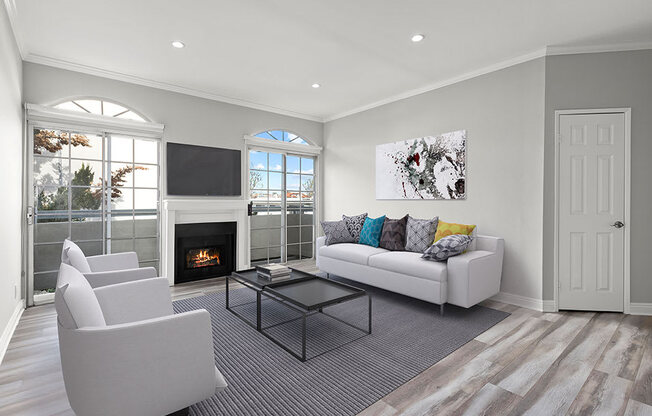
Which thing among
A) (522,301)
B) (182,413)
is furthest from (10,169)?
(522,301)

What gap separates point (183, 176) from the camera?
4359 mm

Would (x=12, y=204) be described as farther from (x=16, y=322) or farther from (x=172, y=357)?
(x=172, y=357)

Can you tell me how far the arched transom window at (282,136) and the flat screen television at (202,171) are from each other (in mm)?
632

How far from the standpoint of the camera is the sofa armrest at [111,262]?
9.77 feet

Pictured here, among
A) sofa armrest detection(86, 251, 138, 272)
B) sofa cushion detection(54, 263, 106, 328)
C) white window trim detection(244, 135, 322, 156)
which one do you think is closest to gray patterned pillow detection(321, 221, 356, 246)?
white window trim detection(244, 135, 322, 156)

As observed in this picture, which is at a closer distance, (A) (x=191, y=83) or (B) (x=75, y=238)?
(B) (x=75, y=238)

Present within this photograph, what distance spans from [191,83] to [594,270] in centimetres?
510

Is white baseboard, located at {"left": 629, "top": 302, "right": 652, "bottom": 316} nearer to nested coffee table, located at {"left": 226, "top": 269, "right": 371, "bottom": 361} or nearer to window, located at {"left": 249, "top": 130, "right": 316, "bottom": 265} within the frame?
nested coffee table, located at {"left": 226, "top": 269, "right": 371, "bottom": 361}

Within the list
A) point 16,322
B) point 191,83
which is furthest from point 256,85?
point 16,322

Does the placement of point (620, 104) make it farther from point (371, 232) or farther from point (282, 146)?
point (282, 146)

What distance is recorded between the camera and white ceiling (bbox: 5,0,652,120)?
101 inches

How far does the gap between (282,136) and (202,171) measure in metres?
1.55

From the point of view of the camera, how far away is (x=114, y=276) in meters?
2.46

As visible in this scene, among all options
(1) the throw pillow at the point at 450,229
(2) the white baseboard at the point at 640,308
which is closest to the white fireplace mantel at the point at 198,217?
(1) the throw pillow at the point at 450,229
